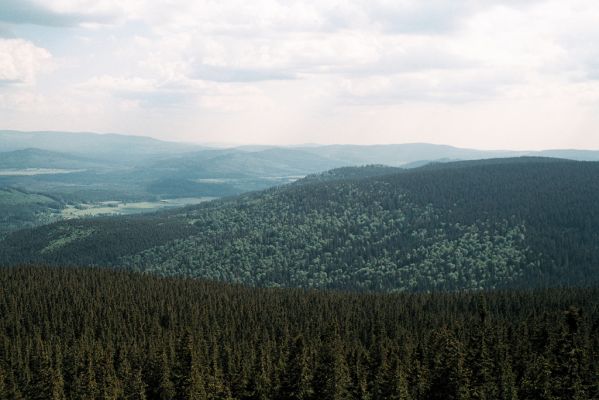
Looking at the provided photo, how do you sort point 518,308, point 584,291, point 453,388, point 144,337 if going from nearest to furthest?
point 453,388 < point 144,337 < point 518,308 < point 584,291

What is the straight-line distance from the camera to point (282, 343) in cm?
12344

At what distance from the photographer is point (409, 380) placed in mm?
91562

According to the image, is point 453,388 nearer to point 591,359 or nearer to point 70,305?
point 591,359

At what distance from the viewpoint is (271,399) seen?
92.5m

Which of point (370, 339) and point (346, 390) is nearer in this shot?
point (346, 390)

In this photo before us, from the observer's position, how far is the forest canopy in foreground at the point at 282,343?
290 ft

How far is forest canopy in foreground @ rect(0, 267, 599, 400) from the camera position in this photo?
88.3m

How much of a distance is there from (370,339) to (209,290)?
67.2 m

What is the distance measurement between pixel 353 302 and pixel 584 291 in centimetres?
6596

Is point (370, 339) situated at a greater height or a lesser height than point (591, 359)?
lesser

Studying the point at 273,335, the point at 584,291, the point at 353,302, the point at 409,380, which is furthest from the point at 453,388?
the point at 584,291

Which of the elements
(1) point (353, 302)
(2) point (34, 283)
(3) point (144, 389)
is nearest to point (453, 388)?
(3) point (144, 389)

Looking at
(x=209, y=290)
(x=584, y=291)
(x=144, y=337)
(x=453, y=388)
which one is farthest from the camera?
(x=209, y=290)

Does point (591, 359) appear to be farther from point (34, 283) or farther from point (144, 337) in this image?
point (34, 283)
